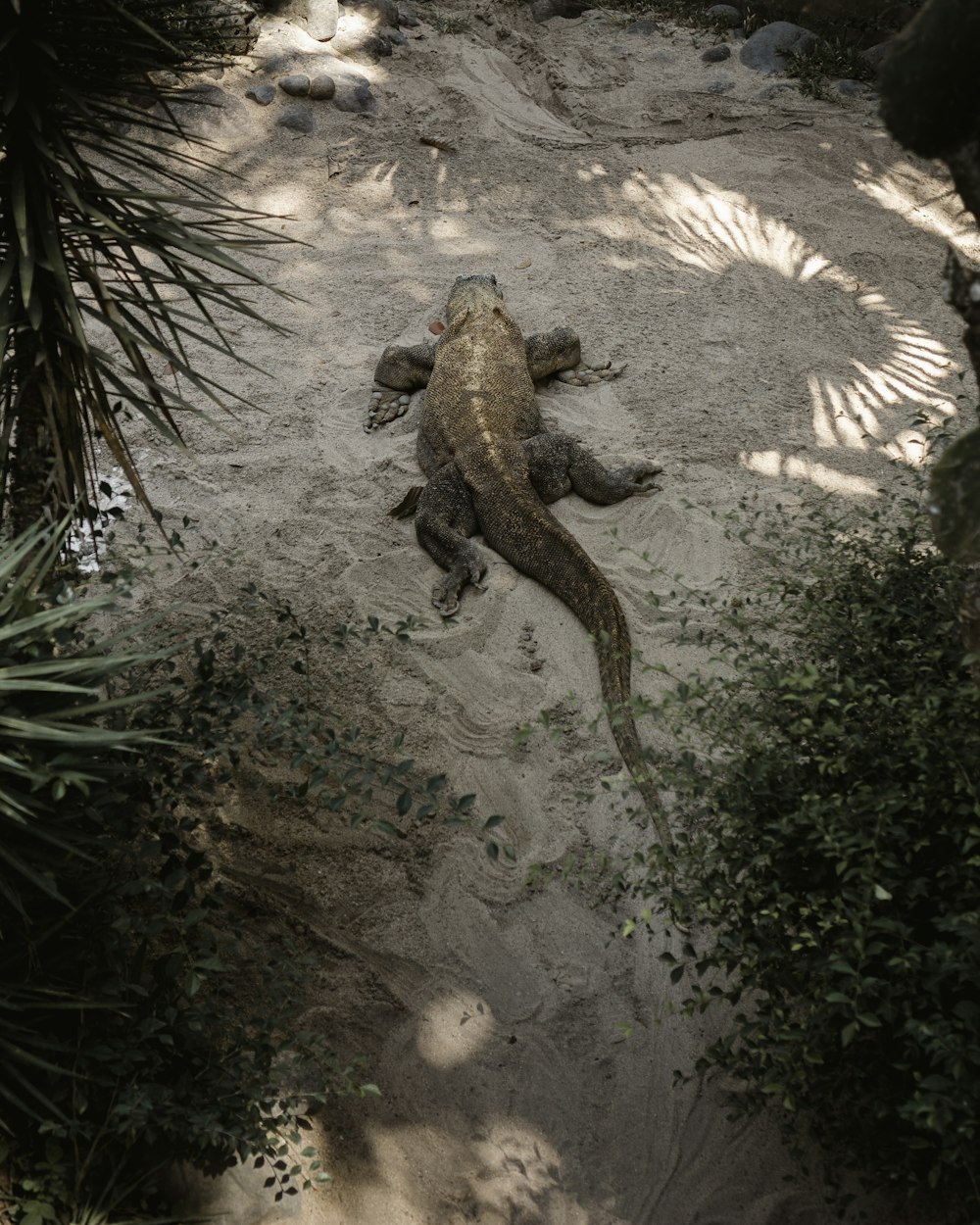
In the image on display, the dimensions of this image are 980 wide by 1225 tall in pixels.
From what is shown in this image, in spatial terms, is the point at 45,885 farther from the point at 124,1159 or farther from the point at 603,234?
the point at 603,234

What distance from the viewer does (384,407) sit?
641 cm

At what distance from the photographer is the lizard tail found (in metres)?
4.59

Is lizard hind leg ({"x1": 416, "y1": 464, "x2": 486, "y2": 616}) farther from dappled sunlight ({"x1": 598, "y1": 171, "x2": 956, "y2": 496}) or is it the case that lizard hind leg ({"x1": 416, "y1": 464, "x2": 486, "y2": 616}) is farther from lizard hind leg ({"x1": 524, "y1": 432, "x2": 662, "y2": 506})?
dappled sunlight ({"x1": 598, "y1": 171, "x2": 956, "y2": 496})

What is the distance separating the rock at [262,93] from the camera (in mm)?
8875

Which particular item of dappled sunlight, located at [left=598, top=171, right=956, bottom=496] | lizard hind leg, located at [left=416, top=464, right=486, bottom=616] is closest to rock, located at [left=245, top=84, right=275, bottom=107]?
dappled sunlight, located at [left=598, top=171, right=956, bottom=496]

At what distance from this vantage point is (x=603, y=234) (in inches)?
310

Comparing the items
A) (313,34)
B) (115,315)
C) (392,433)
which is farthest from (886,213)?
(115,315)

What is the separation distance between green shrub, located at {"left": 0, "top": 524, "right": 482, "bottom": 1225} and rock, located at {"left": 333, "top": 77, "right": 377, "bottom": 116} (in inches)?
276

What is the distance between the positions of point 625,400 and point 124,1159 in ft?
15.5

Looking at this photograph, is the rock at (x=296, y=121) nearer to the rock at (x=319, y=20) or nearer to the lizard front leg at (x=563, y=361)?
the rock at (x=319, y=20)

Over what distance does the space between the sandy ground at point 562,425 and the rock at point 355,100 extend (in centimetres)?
15

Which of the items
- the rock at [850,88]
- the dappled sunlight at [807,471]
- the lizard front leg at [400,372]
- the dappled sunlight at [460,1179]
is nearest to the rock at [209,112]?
the lizard front leg at [400,372]

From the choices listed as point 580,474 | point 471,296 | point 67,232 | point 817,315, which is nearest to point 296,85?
point 471,296

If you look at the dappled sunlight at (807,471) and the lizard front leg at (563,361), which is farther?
the lizard front leg at (563,361)
